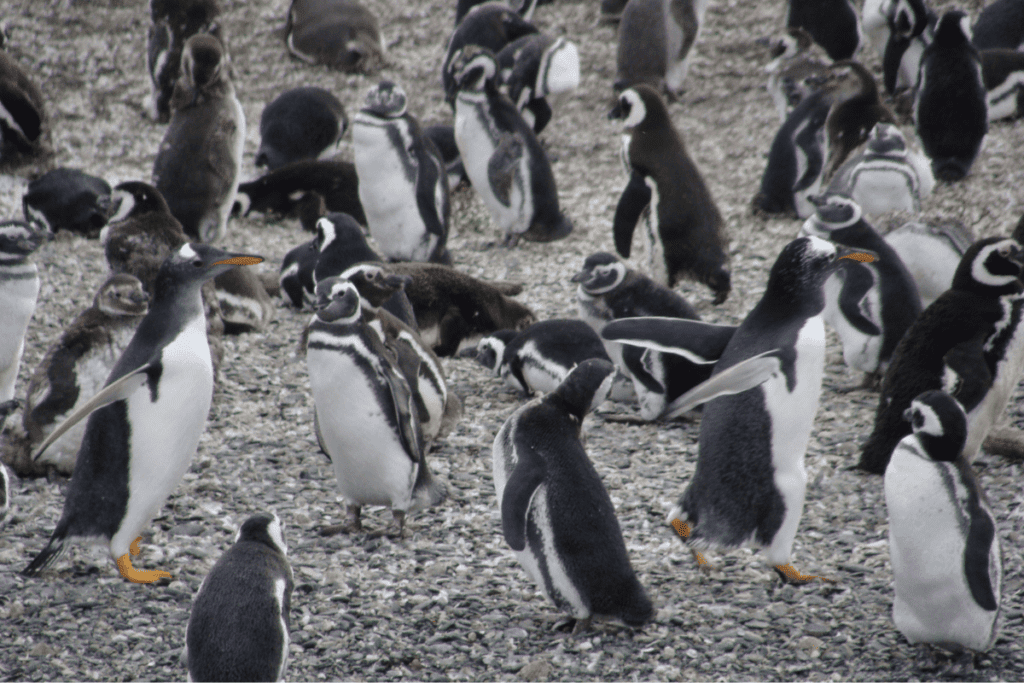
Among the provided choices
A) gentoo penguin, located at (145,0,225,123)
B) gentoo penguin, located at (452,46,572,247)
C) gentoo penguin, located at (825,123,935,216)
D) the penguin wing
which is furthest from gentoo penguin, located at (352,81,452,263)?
gentoo penguin, located at (145,0,225,123)

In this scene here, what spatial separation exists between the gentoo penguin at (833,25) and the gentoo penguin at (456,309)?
16.0 feet

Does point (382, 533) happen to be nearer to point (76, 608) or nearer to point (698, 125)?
point (76, 608)

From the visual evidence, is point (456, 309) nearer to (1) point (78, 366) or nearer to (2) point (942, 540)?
(1) point (78, 366)

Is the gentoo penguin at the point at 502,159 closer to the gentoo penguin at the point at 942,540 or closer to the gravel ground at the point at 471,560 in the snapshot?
the gravel ground at the point at 471,560

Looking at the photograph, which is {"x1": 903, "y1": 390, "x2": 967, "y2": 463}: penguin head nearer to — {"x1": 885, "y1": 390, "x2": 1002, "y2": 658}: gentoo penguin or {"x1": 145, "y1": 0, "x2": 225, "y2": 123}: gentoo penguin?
{"x1": 885, "y1": 390, "x2": 1002, "y2": 658}: gentoo penguin

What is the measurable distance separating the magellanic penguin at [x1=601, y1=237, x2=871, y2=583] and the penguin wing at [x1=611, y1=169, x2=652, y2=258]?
270cm

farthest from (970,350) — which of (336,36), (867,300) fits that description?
(336,36)

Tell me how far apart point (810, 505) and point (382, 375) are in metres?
1.63

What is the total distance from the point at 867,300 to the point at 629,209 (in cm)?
178

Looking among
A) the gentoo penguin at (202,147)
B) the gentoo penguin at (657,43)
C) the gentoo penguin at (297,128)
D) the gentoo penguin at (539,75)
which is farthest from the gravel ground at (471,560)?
the gentoo penguin at (657,43)

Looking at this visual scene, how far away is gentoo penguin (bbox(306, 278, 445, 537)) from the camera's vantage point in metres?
3.50

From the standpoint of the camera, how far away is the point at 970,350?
3789 millimetres

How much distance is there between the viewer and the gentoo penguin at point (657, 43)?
28.5ft

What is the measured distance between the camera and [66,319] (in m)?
5.38
